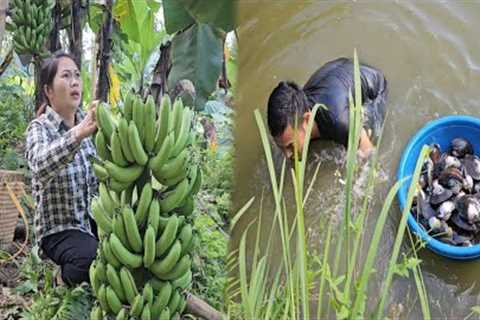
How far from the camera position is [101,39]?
1.20 meters

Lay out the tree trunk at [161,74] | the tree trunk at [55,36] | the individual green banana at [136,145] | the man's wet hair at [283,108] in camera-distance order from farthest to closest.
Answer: the tree trunk at [55,36] → the man's wet hair at [283,108] → the tree trunk at [161,74] → the individual green banana at [136,145]

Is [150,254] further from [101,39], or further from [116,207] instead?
[101,39]

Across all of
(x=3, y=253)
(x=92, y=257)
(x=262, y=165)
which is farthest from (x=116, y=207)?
(x=3, y=253)

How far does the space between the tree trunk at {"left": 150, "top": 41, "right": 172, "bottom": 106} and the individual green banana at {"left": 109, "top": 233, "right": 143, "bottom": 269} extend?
0.88 feet

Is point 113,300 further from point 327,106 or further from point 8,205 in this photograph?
point 8,205

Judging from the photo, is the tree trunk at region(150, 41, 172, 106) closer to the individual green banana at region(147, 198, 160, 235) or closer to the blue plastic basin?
the individual green banana at region(147, 198, 160, 235)

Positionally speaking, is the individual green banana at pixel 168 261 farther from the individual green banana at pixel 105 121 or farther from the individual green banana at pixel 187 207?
the individual green banana at pixel 105 121

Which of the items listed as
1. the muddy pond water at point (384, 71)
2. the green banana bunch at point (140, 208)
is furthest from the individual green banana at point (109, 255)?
the muddy pond water at point (384, 71)

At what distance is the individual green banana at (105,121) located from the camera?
87 cm

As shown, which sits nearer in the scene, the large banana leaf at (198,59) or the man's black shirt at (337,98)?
the large banana leaf at (198,59)

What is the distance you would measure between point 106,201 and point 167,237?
9cm

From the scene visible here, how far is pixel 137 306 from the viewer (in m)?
0.85

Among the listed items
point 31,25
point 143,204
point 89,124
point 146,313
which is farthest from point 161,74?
point 31,25

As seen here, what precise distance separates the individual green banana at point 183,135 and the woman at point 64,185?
217 millimetres
